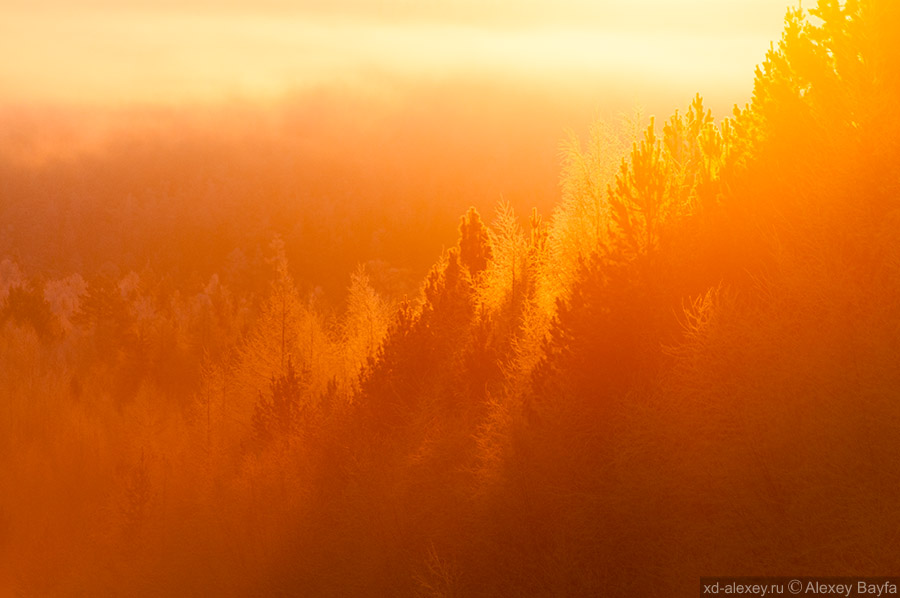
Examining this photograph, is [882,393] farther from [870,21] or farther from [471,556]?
[471,556]

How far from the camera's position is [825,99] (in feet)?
78.6

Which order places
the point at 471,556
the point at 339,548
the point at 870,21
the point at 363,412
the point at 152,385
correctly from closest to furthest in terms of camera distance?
the point at 870,21, the point at 471,556, the point at 339,548, the point at 363,412, the point at 152,385

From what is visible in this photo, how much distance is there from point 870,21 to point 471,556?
17.0 meters

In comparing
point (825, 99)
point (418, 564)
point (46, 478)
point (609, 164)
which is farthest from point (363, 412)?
point (46, 478)

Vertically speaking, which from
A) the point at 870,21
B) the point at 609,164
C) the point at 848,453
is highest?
the point at 870,21


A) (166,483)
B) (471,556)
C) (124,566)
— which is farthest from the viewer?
(166,483)

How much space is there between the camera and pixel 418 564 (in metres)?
29.2

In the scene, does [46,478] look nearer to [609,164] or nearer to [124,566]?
[124,566]

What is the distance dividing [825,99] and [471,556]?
49.6 ft

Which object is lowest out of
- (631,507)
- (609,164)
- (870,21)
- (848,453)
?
(631,507)

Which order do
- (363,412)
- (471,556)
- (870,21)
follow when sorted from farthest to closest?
(363,412), (471,556), (870,21)

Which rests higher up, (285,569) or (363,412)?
(363,412)

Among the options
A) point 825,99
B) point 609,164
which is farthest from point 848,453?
point 609,164

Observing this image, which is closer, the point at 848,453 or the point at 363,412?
the point at 848,453
